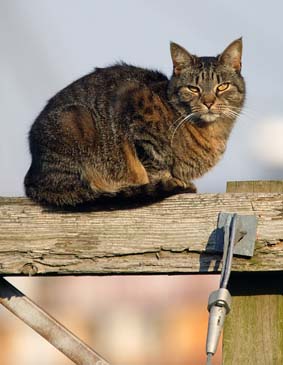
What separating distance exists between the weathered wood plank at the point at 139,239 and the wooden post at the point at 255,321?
0.05 m

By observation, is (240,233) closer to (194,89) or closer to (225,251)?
(225,251)

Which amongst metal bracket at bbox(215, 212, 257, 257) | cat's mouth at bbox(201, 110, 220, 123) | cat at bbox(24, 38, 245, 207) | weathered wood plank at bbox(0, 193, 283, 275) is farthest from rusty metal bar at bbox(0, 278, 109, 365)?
cat's mouth at bbox(201, 110, 220, 123)

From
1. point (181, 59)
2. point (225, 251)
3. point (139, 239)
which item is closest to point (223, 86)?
point (181, 59)

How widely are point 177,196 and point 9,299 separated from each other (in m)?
0.55

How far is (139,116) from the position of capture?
13.0ft

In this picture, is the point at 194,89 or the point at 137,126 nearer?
the point at 137,126

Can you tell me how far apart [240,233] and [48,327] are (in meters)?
0.58

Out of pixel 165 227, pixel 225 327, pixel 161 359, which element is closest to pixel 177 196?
pixel 165 227

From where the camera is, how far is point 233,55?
4383 mm

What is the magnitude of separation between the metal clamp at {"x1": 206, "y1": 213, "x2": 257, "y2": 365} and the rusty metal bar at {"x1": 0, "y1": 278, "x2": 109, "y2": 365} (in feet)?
1.10

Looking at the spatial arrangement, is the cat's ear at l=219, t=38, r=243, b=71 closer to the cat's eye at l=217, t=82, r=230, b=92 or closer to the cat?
the cat

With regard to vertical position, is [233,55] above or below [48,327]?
above

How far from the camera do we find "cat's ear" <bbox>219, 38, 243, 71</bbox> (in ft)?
14.2

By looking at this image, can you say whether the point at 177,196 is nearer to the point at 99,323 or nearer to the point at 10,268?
the point at 10,268
